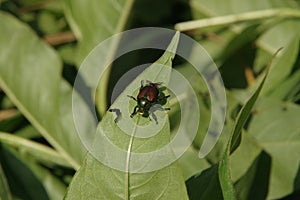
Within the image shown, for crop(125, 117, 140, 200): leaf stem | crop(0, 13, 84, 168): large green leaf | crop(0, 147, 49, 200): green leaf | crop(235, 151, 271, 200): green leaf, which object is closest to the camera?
crop(125, 117, 140, 200): leaf stem

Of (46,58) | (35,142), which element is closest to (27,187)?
(35,142)

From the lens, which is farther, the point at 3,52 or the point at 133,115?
the point at 3,52

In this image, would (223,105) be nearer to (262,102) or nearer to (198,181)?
(262,102)

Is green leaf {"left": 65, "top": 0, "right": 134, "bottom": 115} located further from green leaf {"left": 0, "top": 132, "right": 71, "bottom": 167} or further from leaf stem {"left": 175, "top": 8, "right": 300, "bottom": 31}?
green leaf {"left": 0, "top": 132, "right": 71, "bottom": 167}

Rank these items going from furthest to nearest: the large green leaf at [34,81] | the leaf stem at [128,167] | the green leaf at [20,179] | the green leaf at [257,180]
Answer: the large green leaf at [34,81], the green leaf at [20,179], the green leaf at [257,180], the leaf stem at [128,167]

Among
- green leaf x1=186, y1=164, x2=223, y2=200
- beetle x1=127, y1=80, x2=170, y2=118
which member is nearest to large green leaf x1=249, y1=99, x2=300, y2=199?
green leaf x1=186, y1=164, x2=223, y2=200

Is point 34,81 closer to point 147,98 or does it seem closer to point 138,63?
point 138,63

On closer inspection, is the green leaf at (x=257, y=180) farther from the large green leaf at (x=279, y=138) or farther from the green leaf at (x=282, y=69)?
the green leaf at (x=282, y=69)

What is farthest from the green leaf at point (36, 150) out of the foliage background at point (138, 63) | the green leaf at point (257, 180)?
the green leaf at point (257, 180)
